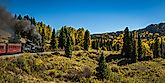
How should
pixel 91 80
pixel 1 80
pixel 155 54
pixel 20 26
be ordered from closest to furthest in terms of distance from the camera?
pixel 1 80, pixel 91 80, pixel 20 26, pixel 155 54

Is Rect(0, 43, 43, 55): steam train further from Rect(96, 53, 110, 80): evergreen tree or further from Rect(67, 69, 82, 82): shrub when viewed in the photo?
Rect(96, 53, 110, 80): evergreen tree

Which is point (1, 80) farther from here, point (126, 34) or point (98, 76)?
point (126, 34)

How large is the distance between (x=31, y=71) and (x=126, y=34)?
7185 centimetres

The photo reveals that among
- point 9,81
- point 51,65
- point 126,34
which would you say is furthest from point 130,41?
point 9,81

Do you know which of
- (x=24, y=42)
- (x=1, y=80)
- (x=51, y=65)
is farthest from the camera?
(x=24, y=42)

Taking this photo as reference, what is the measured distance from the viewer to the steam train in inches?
2144

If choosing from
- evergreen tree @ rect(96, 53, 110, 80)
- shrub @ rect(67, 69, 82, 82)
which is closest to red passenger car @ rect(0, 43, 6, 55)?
shrub @ rect(67, 69, 82, 82)

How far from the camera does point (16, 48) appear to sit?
64.9m

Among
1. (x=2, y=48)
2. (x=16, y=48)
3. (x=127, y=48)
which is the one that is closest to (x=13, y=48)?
(x=16, y=48)

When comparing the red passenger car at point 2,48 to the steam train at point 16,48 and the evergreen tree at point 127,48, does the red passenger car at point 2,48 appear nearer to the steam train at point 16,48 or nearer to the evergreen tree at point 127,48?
the steam train at point 16,48

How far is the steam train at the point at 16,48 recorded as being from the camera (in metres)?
54.5

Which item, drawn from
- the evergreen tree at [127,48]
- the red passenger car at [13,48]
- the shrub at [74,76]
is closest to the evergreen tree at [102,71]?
the shrub at [74,76]

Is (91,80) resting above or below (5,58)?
below

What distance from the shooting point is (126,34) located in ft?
383
